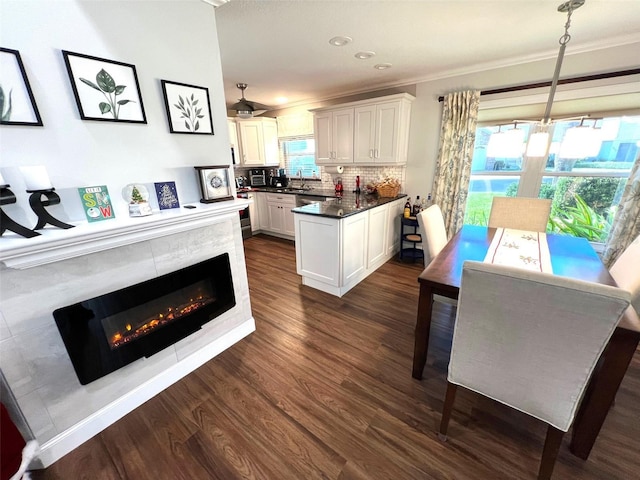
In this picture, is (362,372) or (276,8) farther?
(362,372)

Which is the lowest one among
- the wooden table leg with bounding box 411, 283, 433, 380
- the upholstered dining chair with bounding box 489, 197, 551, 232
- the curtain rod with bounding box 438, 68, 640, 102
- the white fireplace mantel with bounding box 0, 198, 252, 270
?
the wooden table leg with bounding box 411, 283, 433, 380

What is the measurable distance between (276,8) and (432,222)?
6.27 ft

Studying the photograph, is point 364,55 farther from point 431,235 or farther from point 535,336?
point 535,336

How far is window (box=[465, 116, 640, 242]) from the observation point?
99.7 inches

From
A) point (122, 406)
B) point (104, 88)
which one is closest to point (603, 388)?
point (122, 406)

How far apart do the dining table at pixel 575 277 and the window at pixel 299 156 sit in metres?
3.24

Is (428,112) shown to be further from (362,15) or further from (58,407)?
(58,407)

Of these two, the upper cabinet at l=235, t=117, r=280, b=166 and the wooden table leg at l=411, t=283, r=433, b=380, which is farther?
the upper cabinet at l=235, t=117, r=280, b=166

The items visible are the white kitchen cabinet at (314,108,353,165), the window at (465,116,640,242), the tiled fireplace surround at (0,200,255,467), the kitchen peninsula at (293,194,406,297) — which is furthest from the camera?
the white kitchen cabinet at (314,108,353,165)

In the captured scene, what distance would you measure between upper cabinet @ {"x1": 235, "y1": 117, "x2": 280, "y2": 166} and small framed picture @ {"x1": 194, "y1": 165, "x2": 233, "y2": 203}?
132 inches

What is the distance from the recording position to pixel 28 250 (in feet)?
3.34

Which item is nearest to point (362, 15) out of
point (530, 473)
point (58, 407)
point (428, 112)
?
point (428, 112)

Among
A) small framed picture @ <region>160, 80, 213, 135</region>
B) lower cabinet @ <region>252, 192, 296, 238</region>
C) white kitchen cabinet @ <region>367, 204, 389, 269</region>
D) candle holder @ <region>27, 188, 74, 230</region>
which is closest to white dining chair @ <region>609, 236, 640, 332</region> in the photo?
white kitchen cabinet @ <region>367, 204, 389, 269</region>

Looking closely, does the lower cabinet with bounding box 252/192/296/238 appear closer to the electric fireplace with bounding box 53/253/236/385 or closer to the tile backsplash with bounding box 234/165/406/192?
the tile backsplash with bounding box 234/165/406/192
